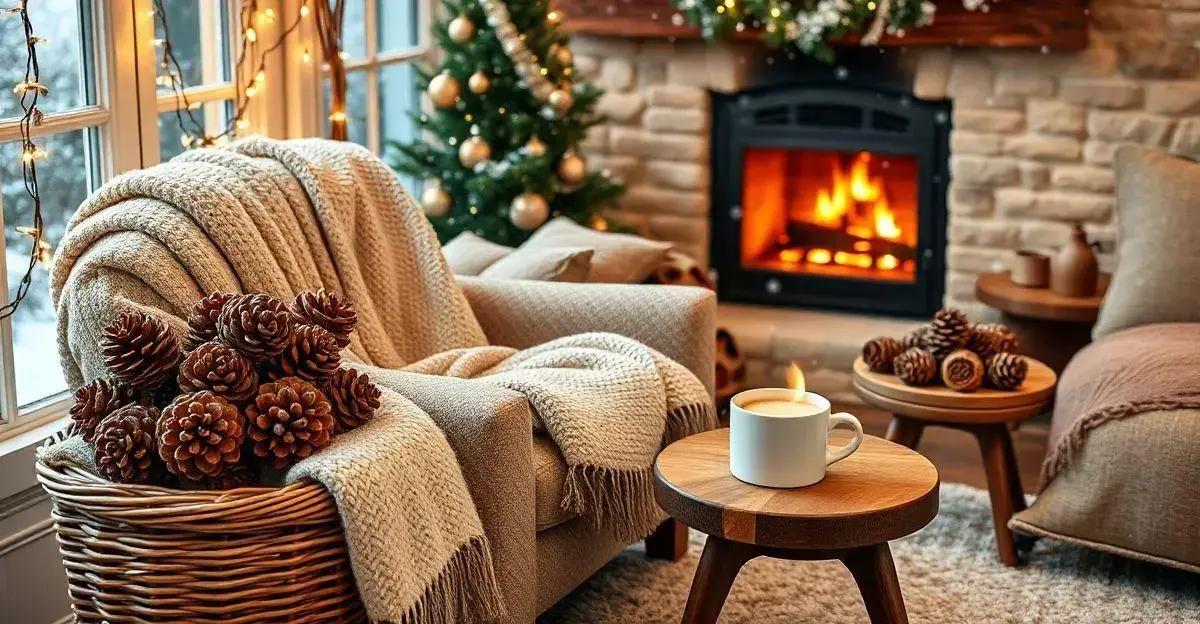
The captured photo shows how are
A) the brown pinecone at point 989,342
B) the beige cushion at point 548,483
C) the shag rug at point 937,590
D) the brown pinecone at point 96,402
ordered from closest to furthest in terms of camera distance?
the brown pinecone at point 96,402, the beige cushion at point 548,483, the shag rug at point 937,590, the brown pinecone at point 989,342

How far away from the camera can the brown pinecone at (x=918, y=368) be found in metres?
2.92

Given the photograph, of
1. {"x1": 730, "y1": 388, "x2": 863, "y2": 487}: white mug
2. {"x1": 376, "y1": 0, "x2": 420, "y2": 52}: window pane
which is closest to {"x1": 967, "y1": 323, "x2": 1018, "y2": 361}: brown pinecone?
{"x1": 730, "y1": 388, "x2": 863, "y2": 487}: white mug

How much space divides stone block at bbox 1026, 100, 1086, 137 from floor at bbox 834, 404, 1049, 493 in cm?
85

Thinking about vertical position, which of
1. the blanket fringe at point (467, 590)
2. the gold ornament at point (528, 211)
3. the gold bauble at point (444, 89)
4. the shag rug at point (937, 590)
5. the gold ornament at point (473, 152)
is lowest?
the shag rug at point (937, 590)

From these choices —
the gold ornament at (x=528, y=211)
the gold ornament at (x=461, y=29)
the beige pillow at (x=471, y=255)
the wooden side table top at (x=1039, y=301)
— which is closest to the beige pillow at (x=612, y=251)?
the beige pillow at (x=471, y=255)

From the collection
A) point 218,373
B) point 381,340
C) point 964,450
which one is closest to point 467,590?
point 218,373

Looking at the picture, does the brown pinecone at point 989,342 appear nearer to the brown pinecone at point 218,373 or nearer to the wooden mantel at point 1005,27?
the wooden mantel at point 1005,27

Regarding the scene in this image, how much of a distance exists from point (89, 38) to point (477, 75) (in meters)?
1.37

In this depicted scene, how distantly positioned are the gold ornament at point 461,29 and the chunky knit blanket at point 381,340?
1120mm

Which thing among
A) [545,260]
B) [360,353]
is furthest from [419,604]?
[545,260]

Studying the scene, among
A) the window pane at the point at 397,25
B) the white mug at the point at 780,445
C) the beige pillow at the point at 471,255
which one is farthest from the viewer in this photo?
the window pane at the point at 397,25

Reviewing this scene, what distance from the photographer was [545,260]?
10.4 feet

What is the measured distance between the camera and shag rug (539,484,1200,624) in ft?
8.86

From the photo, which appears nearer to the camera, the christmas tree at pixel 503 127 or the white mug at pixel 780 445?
the white mug at pixel 780 445
